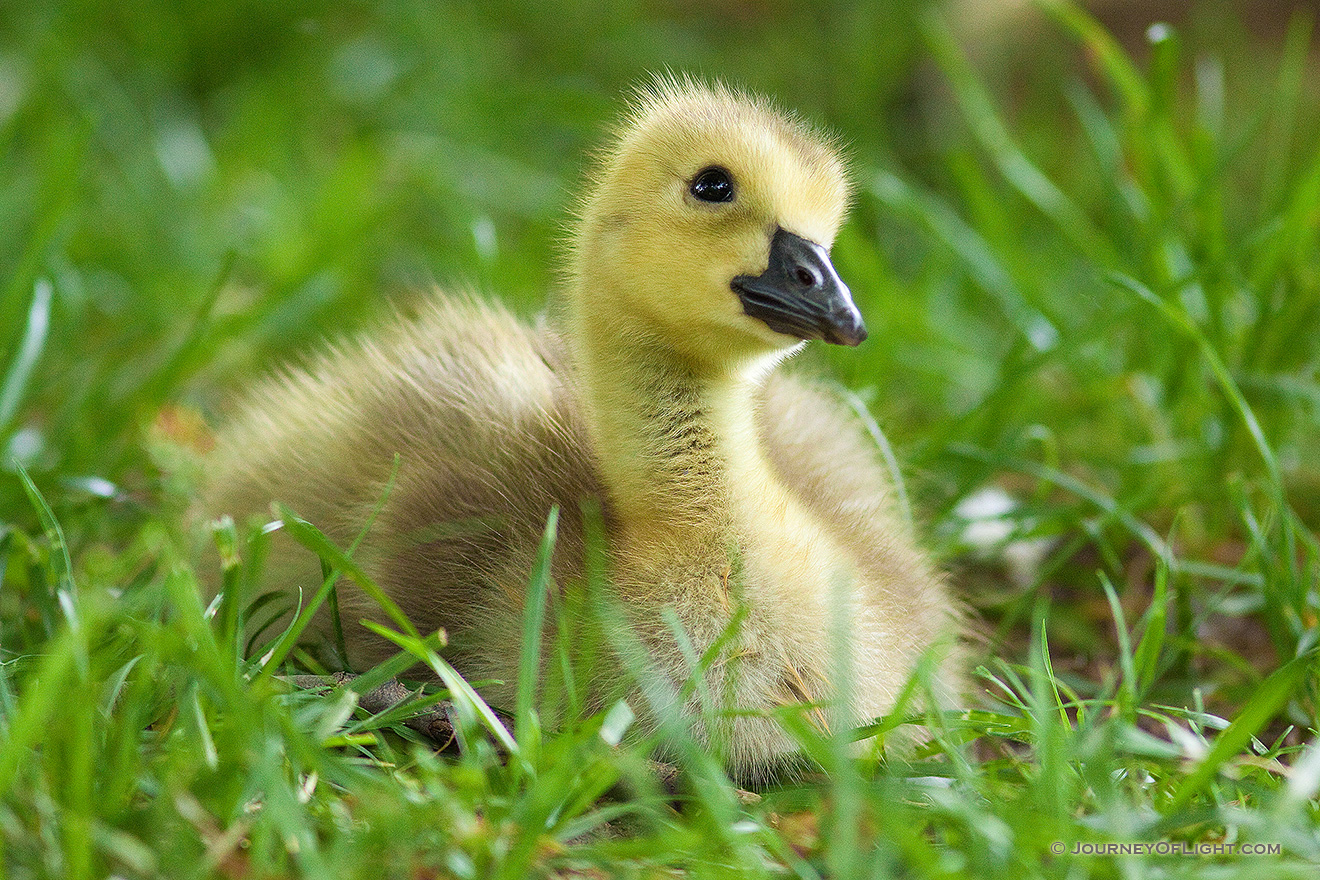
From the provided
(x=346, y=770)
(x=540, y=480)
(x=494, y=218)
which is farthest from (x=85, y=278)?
(x=346, y=770)

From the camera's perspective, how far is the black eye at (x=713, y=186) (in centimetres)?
178

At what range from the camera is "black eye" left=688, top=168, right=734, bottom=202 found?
69.9 inches

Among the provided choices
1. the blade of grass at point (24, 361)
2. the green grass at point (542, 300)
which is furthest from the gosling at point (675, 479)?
the blade of grass at point (24, 361)

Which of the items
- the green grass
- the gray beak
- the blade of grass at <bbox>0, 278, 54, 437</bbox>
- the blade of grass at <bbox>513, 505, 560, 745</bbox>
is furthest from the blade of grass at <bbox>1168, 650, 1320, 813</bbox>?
the blade of grass at <bbox>0, 278, 54, 437</bbox>

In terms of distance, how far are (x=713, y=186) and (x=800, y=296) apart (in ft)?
0.69

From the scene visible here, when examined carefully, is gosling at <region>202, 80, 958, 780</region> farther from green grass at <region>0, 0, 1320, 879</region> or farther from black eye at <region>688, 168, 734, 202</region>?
green grass at <region>0, 0, 1320, 879</region>

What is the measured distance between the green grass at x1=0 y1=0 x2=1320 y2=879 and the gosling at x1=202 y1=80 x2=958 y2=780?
0.11m

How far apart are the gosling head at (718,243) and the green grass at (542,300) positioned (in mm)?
327

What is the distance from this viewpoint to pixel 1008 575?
260 centimetres

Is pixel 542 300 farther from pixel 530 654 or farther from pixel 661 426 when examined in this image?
pixel 530 654

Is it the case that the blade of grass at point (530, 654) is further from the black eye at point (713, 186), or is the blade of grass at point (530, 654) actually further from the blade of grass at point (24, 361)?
the blade of grass at point (24, 361)

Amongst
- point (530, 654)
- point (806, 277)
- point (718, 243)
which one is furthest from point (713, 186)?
point (530, 654)

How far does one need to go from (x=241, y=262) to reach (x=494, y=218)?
947 millimetres

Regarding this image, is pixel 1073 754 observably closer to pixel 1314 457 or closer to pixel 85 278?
pixel 1314 457
